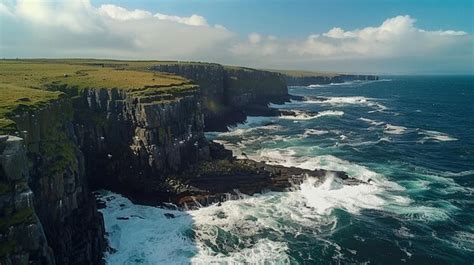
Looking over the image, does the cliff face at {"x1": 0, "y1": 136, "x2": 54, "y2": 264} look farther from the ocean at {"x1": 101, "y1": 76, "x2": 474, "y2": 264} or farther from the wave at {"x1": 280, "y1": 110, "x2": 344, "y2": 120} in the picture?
the wave at {"x1": 280, "y1": 110, "x2": 344, "y2": 120}

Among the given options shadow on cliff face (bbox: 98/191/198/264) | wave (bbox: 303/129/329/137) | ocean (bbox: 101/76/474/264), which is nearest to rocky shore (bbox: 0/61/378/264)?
shadow on cliff face (bbox: 98/191/198/264)

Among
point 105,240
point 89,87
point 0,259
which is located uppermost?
point 89,87

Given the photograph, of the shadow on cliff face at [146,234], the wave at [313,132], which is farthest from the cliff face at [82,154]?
the wave at [313,132]

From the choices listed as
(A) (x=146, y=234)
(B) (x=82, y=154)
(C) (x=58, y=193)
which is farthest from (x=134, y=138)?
(C) (x=58, y=193)

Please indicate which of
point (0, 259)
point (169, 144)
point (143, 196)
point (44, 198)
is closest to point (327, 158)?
point (169, 144)

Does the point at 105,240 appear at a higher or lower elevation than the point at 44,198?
lower

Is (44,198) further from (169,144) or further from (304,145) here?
(304,145)

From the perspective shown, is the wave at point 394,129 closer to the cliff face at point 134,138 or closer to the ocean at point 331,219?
the ocean at point 331,219

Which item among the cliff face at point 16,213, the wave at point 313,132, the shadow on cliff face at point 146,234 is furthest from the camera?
the wave at point 313,132
